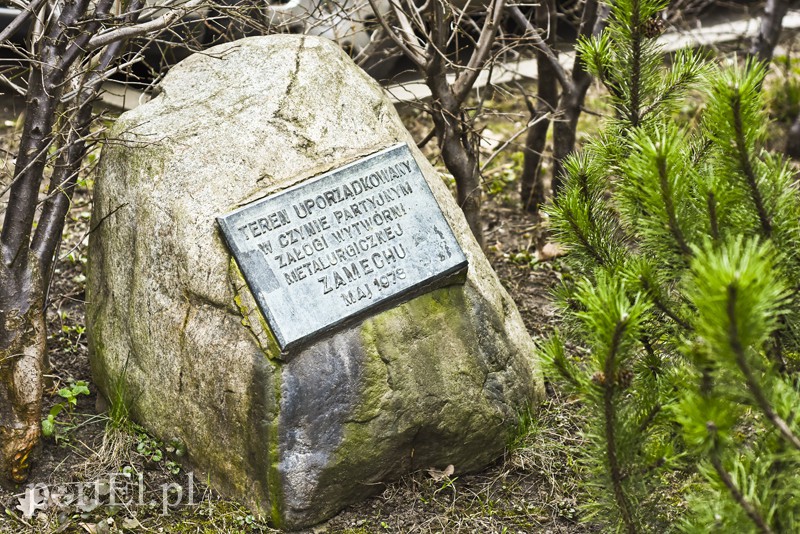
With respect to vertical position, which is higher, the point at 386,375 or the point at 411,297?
the point at 411,297

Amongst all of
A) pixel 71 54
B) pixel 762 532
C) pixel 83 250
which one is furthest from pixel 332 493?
pixel 83 250

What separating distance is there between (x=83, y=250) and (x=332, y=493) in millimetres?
2392

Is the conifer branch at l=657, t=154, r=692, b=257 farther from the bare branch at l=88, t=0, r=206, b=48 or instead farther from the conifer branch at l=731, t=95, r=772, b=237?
the bare branch at l=88, t=0, r=206, b=48

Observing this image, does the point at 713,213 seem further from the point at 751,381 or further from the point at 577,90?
the point at 577,90

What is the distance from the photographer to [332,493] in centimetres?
302

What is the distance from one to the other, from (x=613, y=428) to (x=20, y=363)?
6.80 ft

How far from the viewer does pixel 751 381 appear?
5.87ft

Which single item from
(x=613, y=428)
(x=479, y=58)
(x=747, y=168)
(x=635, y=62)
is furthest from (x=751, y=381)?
(x=479, y=58)

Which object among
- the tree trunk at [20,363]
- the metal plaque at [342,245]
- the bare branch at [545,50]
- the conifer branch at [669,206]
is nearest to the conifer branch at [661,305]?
the conifer branch at [669,206]

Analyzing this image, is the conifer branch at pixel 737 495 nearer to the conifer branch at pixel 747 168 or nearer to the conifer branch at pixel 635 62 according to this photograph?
the conifer branch at pixel 747 168

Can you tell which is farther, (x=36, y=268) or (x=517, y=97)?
(x=517, y=97)

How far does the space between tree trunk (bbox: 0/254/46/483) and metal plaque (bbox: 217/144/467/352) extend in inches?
29.8

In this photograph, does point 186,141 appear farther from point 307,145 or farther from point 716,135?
point 716,135

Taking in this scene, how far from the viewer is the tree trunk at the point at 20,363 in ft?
9.89
